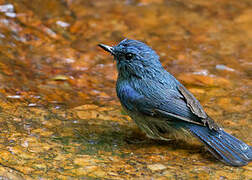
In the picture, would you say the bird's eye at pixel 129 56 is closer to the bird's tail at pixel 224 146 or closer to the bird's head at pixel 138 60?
the bird's head at pixel 138 60

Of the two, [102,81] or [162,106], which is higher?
[162,106]

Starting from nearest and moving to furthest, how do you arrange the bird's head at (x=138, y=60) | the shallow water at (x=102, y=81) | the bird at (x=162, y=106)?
the shallow water at (x=102, y=81)
the bird at (x=162, y=106)
the bird's head at (x=138, y=60)

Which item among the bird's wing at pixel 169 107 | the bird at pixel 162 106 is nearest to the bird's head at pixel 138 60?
the bird at pixel 162 106

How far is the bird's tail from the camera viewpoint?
3.98m

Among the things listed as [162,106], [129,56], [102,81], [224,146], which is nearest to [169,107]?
[162,106]

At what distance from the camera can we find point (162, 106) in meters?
4.24

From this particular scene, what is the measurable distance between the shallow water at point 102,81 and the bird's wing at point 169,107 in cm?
38

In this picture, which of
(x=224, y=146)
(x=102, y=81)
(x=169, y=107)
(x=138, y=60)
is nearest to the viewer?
(x=224, y=146)

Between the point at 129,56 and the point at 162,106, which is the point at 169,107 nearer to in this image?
the point at 162,106

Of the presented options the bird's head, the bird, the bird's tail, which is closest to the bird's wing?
the bird

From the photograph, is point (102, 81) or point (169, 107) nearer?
point (169, 107)

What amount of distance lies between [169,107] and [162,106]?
0.07m

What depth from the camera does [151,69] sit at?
455 centimetres

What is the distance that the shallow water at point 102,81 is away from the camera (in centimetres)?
392
